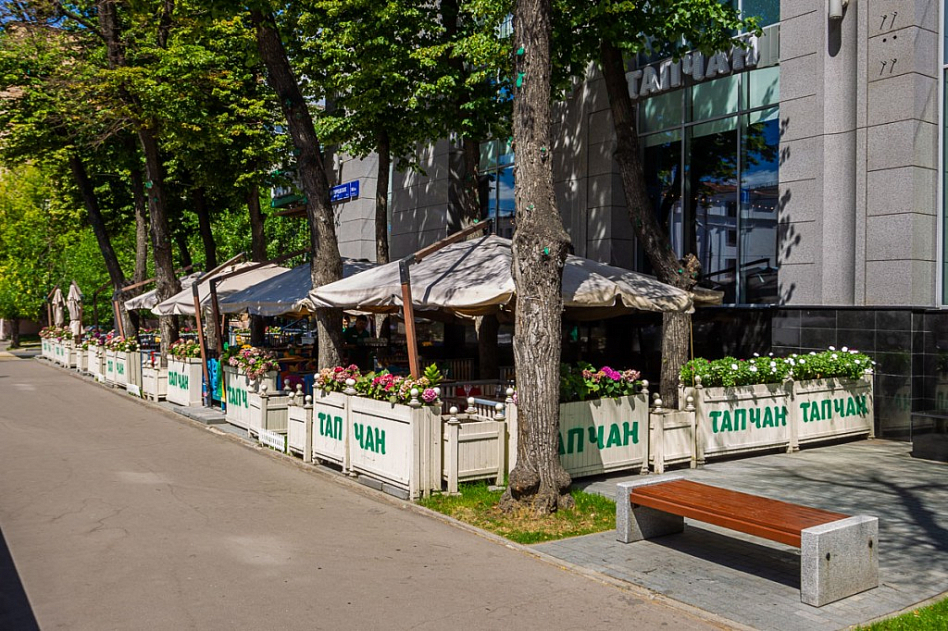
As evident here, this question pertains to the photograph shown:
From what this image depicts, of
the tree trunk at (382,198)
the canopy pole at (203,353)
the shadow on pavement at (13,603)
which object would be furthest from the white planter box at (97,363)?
the shadow on pavement at (13,603)

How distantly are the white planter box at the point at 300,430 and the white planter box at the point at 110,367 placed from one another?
45.9 feet

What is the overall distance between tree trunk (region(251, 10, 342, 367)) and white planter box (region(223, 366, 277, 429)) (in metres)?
1.23

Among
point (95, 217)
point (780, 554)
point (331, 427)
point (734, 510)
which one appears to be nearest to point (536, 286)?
point (734, 510)

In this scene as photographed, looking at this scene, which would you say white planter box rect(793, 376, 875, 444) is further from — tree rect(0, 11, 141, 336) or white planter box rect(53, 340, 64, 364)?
white planter box rect(53, 340, 64, 364)

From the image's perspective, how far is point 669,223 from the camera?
1856 centimetres

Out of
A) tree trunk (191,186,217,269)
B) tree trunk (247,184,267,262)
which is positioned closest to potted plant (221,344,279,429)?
tree trunk (247,184,267,262)

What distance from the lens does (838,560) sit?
20.4 feet

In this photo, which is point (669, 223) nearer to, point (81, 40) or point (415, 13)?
point (415, 13)

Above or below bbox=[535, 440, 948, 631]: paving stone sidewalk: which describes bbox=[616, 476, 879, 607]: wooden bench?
above

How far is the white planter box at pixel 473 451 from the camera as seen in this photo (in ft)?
31.2

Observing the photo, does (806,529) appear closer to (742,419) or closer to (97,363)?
(742,419)

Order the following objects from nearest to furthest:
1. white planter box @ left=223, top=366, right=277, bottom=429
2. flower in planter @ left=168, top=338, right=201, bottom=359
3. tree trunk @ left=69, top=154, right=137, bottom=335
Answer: white planter box @ left=223, top=366, right=277, bottom=429, flower in planter @ left=168, top=338, right=201, bottom=359, tree trunk @ left=69, top=154, right=137, bottom=335

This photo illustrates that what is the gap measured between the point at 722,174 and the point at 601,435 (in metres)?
8.99

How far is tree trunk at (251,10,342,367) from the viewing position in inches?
544
